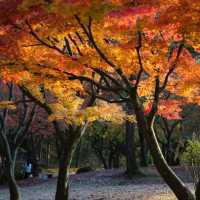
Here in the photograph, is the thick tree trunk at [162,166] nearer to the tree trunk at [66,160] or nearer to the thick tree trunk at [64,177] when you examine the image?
the tree trunk at [66,160]

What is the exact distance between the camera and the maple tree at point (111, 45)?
27.5ft

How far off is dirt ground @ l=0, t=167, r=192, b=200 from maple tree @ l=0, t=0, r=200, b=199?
5.13 metres

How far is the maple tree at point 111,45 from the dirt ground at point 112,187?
513 centimetres

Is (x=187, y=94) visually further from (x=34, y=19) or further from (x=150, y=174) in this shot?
(x=150, y=174)

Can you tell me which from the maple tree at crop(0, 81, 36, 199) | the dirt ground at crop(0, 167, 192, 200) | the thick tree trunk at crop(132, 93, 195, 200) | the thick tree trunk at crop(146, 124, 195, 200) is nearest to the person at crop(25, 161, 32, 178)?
the maple tree at crop(0, 81, 36, 199)

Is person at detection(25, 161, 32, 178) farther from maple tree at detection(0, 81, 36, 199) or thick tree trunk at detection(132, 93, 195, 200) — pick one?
thick tree trunk at detection(132, 93, 195, 200)

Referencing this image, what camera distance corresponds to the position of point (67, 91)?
1341 cm

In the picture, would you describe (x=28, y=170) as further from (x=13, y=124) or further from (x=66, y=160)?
(x=66, y=160)

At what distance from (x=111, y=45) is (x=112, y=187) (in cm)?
1086

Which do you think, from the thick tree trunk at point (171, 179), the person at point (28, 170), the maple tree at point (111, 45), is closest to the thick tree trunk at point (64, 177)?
the maple tree at point (111, 45)

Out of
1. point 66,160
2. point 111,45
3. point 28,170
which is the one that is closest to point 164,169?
point 111,45

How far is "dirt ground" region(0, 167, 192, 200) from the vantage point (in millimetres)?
16483

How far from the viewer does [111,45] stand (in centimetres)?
1031

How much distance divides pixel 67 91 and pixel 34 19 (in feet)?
14.1
